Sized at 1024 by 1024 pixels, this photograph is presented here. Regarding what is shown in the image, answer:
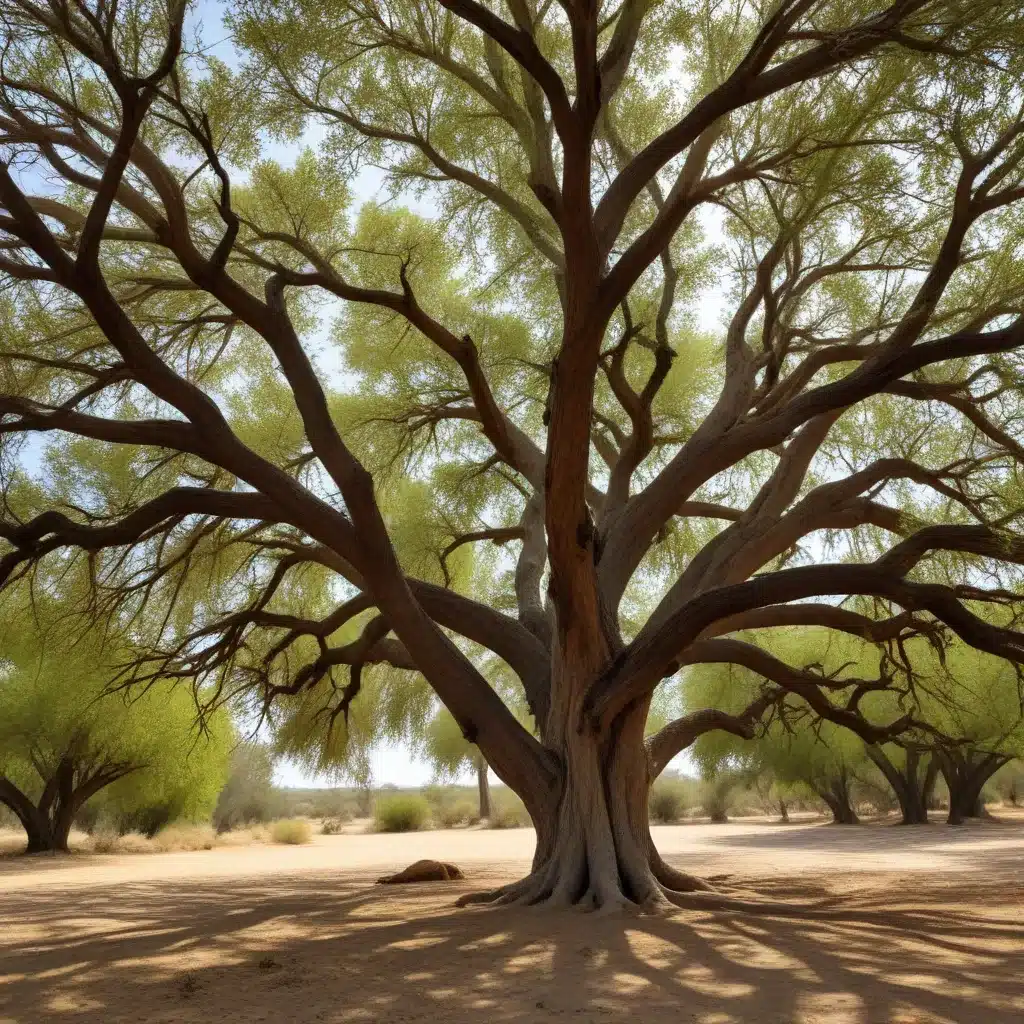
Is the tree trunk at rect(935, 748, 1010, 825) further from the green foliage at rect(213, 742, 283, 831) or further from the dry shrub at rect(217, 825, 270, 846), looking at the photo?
the green foliage at rect(213, 742, 283, 831)

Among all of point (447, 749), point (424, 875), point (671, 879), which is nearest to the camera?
point (671, 879)

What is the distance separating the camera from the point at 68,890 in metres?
11.8

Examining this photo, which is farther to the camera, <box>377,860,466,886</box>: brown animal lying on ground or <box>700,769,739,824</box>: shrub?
<box>700,769,739,824</box>: shrub

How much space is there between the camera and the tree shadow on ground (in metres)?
4.31

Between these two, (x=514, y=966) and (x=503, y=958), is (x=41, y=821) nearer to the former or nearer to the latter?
(x=503, y=958)

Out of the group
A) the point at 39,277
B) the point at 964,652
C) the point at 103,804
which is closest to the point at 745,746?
the point at 964,652

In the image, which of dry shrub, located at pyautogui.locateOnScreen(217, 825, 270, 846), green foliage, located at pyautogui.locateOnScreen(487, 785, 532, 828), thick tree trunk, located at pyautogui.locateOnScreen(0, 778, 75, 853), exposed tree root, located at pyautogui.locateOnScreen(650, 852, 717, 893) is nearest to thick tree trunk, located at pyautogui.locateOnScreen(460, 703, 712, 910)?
exposed tree root, located at pyautogui.locateOnScreen(650, 852, 717, 893)

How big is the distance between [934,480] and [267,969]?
7019mm

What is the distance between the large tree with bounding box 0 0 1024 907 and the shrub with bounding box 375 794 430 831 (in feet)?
84.1

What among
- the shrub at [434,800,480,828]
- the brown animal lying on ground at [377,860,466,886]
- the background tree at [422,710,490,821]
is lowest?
the brown animal lying on ground at [377,860,466,886]

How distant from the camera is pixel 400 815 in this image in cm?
3712

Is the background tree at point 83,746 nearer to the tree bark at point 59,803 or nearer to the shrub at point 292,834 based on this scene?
the tree bark at point 59,803

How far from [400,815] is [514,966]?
33385 millimetres

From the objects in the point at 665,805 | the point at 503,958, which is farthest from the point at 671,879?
the point at 665,805
